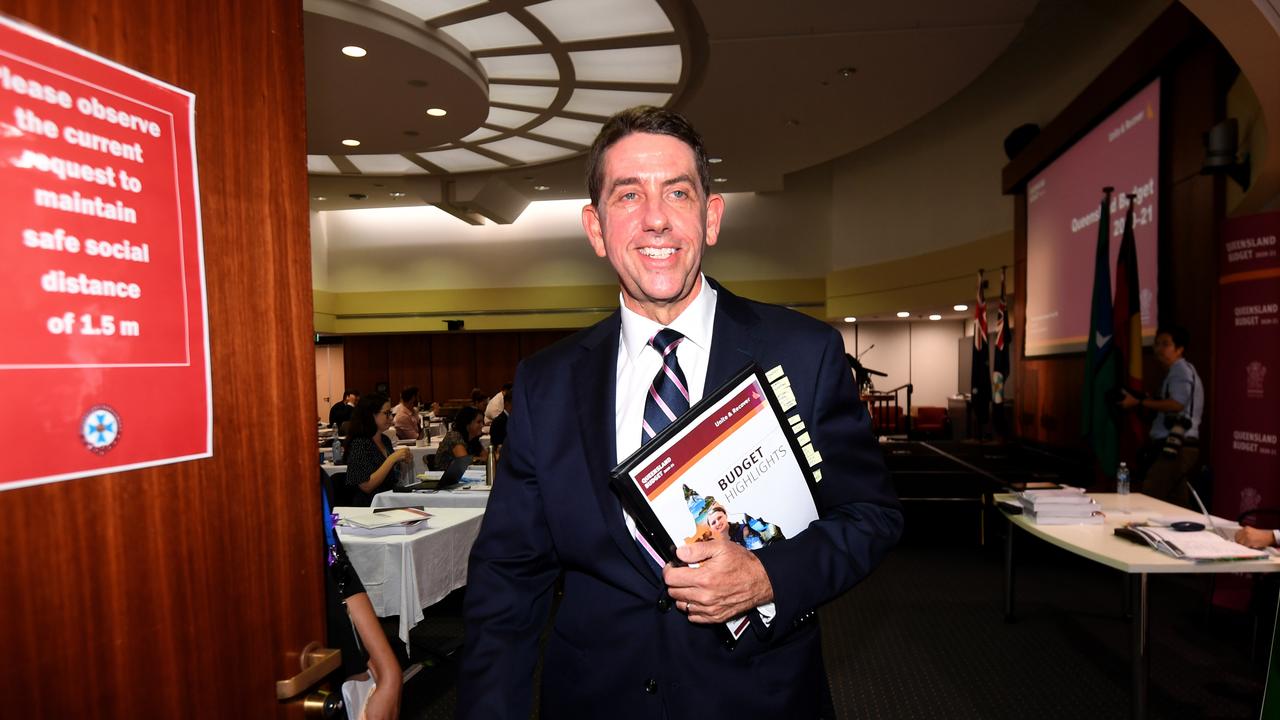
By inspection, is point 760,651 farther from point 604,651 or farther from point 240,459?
point 240,459

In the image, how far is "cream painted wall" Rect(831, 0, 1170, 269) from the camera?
7422mm

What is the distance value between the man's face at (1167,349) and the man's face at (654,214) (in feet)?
15.8

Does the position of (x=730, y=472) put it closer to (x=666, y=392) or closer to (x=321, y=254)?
(x=666, y=392)

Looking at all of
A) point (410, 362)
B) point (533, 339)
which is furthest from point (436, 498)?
point (410, 362)

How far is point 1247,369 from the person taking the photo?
401cm

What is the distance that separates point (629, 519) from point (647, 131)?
2.15 feet

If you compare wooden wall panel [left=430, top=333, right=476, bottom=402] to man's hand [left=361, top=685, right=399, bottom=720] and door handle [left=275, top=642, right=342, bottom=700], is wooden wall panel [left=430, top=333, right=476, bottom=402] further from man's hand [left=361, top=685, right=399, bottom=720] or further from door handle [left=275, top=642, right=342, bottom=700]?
door handle [left=275, top=642, right=342, bottom=700]

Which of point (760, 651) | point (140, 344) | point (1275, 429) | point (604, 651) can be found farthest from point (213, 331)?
point (1275, 429)

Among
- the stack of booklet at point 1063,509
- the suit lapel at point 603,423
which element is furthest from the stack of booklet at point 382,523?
the stack of booklet at point 1063,509

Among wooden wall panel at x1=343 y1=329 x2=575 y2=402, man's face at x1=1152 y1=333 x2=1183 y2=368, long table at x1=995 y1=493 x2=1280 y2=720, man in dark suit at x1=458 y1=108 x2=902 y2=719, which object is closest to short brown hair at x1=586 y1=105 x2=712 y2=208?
man in dark suit at x1=458 y1=108 x2=902 y2=719

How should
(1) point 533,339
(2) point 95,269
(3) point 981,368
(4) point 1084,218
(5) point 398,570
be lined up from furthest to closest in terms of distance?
1. (1) point 533,339
2. (3) point 981,368
3. (4) point 1084,218
4. (5) point 398,570
5. (2) point 95,269

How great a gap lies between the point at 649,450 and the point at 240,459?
57 cm

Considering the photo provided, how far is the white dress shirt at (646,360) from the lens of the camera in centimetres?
119

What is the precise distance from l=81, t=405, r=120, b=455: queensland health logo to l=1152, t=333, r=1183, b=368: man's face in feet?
18.4
